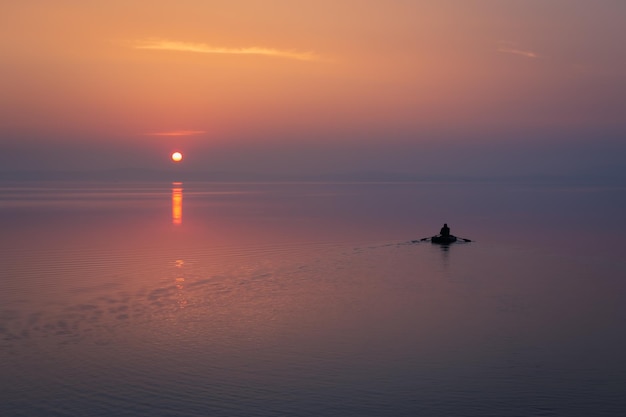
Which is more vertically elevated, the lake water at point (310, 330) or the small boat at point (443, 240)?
the small boat at point (443, 240)

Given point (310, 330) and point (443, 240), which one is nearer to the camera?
point (310, 330)

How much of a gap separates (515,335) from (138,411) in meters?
14.5

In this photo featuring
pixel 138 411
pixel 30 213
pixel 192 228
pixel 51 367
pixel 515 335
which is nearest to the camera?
pixel 138 411

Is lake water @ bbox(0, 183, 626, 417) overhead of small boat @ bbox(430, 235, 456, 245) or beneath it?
beneath

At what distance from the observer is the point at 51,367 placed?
68.2ft

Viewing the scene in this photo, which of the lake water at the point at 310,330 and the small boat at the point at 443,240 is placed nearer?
the lake water at the point at 310,330

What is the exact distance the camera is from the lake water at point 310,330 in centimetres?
1861

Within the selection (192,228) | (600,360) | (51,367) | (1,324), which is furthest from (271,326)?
(192,228)

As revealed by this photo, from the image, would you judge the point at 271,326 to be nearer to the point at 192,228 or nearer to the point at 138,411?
the point at 138,411

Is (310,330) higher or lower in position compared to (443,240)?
lower

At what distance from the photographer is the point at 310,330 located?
25562mm

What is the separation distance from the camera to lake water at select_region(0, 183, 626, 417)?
18.6 m

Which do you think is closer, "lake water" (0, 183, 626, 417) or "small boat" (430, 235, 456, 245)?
"lake water" (0, 183, 626, 417)

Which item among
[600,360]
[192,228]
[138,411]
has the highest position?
[192,228]
